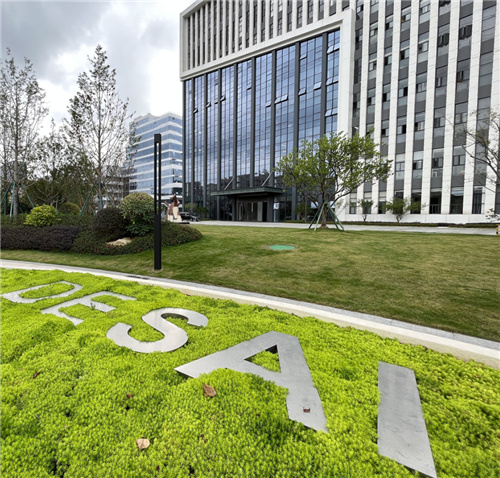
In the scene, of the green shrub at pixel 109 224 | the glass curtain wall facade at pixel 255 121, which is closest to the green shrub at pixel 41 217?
the green shrub at pixel 109 224

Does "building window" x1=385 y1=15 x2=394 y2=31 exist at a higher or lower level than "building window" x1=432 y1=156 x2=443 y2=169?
higher

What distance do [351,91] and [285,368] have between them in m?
40.5

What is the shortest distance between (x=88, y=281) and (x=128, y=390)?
4.14m

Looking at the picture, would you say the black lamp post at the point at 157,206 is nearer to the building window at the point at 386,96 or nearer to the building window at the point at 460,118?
the building window at the point at 460,118

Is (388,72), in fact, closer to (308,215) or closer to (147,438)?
(308,215)

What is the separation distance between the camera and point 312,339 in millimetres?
3018

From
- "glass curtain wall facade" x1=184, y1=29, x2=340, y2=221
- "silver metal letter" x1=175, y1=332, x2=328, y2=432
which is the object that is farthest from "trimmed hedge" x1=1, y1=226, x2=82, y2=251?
"glass curtain wall facade" x1=184, y1=29, x2=340, y2=221

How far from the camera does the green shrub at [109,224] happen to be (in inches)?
400

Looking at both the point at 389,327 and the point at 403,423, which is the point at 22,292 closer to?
the point at 403,423

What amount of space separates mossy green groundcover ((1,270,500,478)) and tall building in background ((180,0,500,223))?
80.7ft

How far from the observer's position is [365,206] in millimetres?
33250

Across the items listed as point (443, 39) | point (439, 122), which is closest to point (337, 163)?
point (439, 122)

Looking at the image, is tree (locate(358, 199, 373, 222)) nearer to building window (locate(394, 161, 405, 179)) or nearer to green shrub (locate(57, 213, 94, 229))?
building window (locate(394, 161, 405, 179))

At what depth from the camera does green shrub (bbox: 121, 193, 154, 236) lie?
33.6ft
